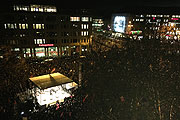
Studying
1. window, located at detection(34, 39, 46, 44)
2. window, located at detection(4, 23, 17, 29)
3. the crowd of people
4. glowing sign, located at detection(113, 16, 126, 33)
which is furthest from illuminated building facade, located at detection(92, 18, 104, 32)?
the crowd of people

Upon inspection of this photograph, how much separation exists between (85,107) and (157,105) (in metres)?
4.98

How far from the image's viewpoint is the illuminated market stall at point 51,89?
39.1 ft

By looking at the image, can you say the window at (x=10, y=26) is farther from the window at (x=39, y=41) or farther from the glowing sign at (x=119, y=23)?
the glowing sign at (x=119, y=23)

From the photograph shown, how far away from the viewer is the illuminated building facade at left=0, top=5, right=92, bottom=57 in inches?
1098

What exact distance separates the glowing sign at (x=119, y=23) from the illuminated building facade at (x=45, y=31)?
3344 centimetres

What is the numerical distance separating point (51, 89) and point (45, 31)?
2081cm

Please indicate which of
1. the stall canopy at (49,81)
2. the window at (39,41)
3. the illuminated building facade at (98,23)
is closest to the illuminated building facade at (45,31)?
the window at (39,41)

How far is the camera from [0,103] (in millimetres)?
10430

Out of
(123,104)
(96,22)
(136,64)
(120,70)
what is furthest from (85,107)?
(96,22)

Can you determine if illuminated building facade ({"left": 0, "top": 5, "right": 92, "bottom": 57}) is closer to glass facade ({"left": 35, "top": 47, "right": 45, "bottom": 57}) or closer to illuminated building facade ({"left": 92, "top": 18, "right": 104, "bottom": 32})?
glass facade ({"left": 35, "top": 47, "right": 45, "bottom": 57})

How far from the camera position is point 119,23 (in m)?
67.2

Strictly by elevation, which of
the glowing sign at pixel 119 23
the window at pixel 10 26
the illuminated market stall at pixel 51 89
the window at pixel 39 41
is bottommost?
the illuminated market stall at pixel 51 89

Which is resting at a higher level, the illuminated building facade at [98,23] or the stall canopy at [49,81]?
the illuminated building facade at [98,23]

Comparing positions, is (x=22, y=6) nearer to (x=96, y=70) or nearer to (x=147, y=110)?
(x=96, y=70)
